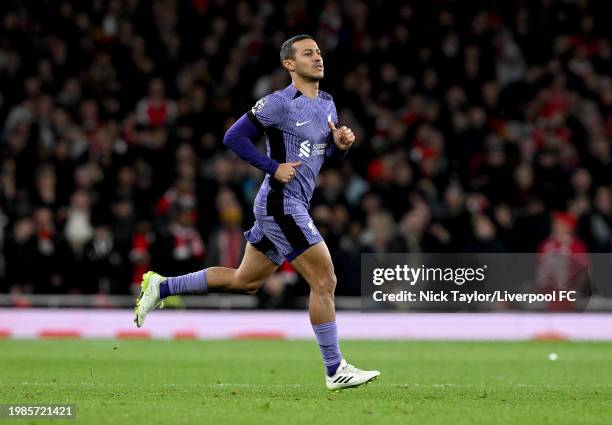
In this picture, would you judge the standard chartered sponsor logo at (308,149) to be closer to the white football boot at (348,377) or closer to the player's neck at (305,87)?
the player's neck at (305,87)

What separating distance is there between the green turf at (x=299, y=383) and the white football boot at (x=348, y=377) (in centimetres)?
10

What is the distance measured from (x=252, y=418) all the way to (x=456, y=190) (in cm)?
1139

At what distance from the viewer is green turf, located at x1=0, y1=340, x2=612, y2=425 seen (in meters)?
8.12

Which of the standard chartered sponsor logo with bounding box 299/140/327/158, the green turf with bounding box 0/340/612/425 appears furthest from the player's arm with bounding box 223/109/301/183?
the green turf with bounding box 0/340/612/425

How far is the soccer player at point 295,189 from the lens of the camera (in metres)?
9.45

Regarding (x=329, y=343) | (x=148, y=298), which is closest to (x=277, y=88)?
(x=148, y=298)

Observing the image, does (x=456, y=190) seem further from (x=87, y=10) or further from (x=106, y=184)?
(x=87, y=10)

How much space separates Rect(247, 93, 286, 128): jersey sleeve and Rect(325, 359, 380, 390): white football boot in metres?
1.89

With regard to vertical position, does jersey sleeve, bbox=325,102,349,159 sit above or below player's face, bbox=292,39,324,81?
below

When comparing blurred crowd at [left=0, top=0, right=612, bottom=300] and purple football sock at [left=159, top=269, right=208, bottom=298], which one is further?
blurred crowd at [left=0, top=0, right=612, bottom=300]

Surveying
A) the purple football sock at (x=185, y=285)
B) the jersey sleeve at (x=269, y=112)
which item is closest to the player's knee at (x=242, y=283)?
the purple football sock at (x=185, y=285)

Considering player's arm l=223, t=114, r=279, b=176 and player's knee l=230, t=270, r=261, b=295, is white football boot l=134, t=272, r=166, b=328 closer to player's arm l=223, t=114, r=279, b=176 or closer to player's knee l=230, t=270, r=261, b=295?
player's knee l=230, t=270, r=261, b=295

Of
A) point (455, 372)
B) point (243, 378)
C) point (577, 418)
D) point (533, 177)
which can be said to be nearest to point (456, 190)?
point (533, 177)

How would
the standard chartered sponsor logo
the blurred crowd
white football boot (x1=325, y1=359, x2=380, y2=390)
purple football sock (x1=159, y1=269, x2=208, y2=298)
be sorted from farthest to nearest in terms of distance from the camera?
1. the blurred crowd
2. purple football sock (x1=159, y1=269, x2=208, y2=298)
3. the standard chartered sponsor logo
4. white football boot (x1=325, y1=359, x2=380, y2=390)
